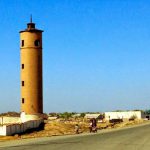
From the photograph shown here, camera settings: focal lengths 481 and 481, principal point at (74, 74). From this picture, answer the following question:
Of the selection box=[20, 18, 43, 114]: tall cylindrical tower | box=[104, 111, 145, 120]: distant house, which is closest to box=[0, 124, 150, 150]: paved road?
box=[20, 18, 43, 114]: tall cylindrical tower

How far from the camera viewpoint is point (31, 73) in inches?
2416

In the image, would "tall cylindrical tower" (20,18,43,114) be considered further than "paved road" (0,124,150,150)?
Yes

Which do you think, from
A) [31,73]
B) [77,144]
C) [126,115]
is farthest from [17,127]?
[126,115]

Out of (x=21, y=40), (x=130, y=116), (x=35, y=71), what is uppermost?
(x=21, y=40)

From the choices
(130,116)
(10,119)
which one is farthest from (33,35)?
(130,116)

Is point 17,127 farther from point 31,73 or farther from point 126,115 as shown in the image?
point 126,115

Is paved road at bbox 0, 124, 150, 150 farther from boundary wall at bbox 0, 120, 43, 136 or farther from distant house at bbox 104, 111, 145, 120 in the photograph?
distant house at bbox 104, 111, 145, 120

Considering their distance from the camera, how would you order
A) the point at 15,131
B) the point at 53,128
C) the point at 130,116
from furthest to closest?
the point at 130,116 → the point at 53,128 → the point at 15,131

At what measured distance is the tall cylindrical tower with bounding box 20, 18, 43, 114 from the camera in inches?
2413

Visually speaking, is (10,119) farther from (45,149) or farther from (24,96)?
(45,149)

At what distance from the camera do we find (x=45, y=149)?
25969 millimetres

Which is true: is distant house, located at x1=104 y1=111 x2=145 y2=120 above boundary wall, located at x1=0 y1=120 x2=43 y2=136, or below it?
below

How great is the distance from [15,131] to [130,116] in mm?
63168

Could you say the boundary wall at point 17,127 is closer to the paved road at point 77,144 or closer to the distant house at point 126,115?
the paved road at point 77,144
